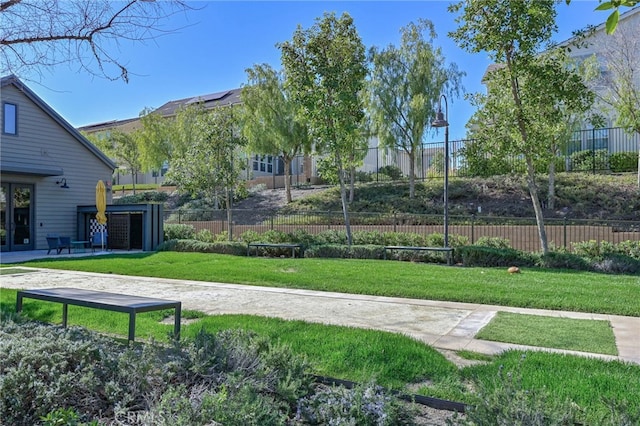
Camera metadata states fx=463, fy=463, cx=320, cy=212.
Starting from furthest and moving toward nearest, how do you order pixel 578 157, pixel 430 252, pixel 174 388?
pixel 578 157 → pixel 430 252 → pixel 174 388

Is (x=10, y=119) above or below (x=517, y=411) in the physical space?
above

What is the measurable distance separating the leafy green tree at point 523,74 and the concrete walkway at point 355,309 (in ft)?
19.4

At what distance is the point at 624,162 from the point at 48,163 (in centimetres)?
2531

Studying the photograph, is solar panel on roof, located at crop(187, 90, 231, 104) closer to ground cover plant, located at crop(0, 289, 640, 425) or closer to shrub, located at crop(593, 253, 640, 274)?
shrub, located at crop(593, 253, 640, 274)

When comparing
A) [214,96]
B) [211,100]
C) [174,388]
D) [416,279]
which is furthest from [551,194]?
[214,96]

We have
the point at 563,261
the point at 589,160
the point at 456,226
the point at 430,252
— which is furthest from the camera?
the point at 589,160

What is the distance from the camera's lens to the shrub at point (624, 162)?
20.6 m

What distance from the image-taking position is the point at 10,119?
18.6 m

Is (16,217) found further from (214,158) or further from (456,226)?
(456,226)

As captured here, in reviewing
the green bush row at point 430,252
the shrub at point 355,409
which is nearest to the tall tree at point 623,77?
the green bush row at point 430,252

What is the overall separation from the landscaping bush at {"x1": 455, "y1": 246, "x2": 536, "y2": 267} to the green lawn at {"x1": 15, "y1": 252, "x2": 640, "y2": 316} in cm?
63

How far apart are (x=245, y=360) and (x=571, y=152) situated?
79.0ft

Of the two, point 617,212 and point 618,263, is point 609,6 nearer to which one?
point 618,263

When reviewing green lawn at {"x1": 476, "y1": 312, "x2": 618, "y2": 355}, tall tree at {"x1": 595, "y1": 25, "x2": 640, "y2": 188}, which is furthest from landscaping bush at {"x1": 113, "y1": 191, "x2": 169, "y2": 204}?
green lawn at {"x1": 476, "y1": 312, "x2": 618, "y2": 355}
